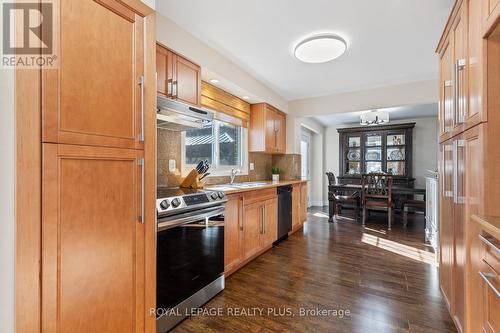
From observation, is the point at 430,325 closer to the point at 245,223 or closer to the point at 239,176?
the point at 245,223

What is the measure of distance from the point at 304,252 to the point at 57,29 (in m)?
3.11

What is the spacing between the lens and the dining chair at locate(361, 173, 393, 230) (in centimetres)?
449

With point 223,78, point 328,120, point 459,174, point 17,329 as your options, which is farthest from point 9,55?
point 328,120

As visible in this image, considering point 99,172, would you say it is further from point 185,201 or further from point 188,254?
point 188,254

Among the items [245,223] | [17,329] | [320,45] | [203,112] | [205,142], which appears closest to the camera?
[17,329]

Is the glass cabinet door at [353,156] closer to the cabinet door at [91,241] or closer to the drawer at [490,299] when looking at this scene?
the drawer at [490,299]

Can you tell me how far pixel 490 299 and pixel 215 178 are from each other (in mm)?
2682

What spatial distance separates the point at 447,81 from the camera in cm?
179

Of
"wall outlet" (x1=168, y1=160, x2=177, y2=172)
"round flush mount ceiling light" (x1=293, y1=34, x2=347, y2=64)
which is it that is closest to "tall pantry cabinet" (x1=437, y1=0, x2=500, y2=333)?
"round flush mount ceiling light" (x1=293, y1=34, x2=347, y2=64)

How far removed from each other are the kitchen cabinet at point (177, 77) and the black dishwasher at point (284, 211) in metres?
1.82

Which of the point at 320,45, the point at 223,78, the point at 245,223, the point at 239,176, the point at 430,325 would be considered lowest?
the point at 430,325

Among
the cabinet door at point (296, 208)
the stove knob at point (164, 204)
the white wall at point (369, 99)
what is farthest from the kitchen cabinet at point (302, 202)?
the stove knob at point (164, 204)

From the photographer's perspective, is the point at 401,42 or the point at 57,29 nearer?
the point at 57,29

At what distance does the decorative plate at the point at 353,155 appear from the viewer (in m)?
6.55
